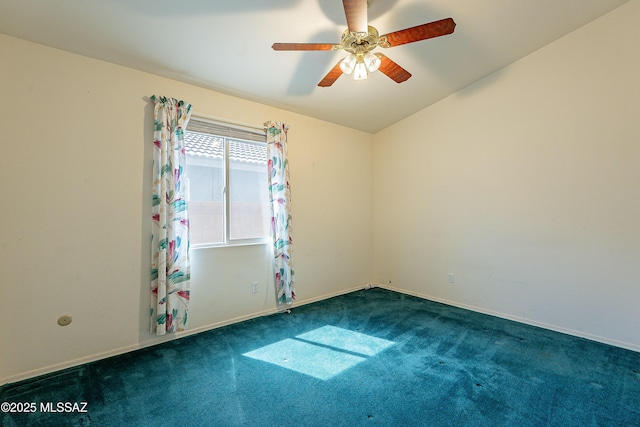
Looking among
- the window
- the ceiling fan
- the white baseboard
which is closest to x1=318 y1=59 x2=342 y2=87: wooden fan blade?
the ceiling fan

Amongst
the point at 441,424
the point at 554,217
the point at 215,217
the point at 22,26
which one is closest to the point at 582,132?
the point at 554,217

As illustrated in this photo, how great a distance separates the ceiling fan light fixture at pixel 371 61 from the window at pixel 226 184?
60.7 inches

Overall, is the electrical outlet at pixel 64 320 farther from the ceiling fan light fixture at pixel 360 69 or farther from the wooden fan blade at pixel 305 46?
the ceiling fan light fixture at pixel 360 69

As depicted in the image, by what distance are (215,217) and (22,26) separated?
1.92 m

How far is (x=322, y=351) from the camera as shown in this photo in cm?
237

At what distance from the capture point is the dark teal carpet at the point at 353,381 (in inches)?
63.3

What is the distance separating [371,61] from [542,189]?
225 centimetres

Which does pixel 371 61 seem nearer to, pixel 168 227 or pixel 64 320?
pixel 168 227

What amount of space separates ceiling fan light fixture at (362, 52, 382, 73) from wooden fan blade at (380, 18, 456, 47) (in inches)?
5.2

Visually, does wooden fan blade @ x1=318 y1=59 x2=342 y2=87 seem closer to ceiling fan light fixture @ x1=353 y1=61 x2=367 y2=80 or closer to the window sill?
ceiling fan light fixture @ x1=353 y1=61 x2=367 y2=80

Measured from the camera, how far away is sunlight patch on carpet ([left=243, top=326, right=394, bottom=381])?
2.12 meters

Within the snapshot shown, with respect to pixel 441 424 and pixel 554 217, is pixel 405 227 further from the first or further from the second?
pixel 441 424

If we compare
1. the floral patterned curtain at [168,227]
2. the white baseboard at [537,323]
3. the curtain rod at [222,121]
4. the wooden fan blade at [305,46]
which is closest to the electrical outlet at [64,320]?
the floral patterned curtain at [168,227]

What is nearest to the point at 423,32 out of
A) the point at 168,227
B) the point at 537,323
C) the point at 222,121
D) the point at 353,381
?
the point at 222,121
